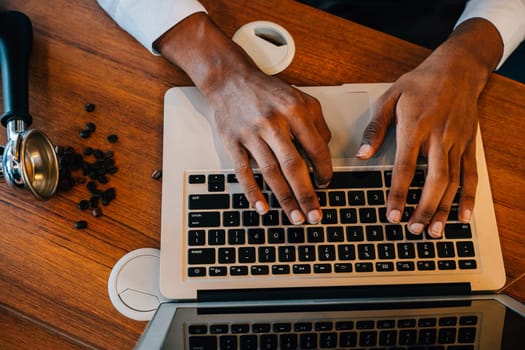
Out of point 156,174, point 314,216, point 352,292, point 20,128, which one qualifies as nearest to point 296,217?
point 314,216

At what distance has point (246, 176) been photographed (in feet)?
2.25

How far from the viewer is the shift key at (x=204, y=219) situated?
2.23ft

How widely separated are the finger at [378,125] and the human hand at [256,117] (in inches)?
2.3

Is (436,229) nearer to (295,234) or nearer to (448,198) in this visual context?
(448,198)

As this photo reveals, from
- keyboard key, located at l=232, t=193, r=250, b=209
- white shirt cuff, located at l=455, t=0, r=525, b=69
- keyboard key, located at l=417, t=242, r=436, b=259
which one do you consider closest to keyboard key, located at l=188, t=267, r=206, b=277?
keyboard key, located at l=232, t=193, r=250, b=209

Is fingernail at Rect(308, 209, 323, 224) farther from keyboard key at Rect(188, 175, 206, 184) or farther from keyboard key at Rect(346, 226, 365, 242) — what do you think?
keyboard key at Rect(188, 175, 206, 184)

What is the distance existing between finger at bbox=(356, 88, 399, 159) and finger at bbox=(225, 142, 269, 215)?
0.52ft

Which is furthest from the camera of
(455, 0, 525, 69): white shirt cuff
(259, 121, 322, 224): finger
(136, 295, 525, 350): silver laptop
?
(455, 0, 525, 69): white shirt cuff

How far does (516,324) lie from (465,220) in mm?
159

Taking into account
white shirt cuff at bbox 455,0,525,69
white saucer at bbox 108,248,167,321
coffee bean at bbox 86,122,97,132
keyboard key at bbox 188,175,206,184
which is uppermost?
white shirt cuff at bbox 455,0,525,69

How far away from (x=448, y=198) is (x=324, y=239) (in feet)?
0.63

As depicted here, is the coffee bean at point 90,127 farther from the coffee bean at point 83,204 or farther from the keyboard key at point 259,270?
the keyboard key at point 259,270

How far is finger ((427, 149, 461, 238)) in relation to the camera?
67cm

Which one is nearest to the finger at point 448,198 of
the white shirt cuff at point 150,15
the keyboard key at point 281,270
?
the keyboard key at point 281,270
